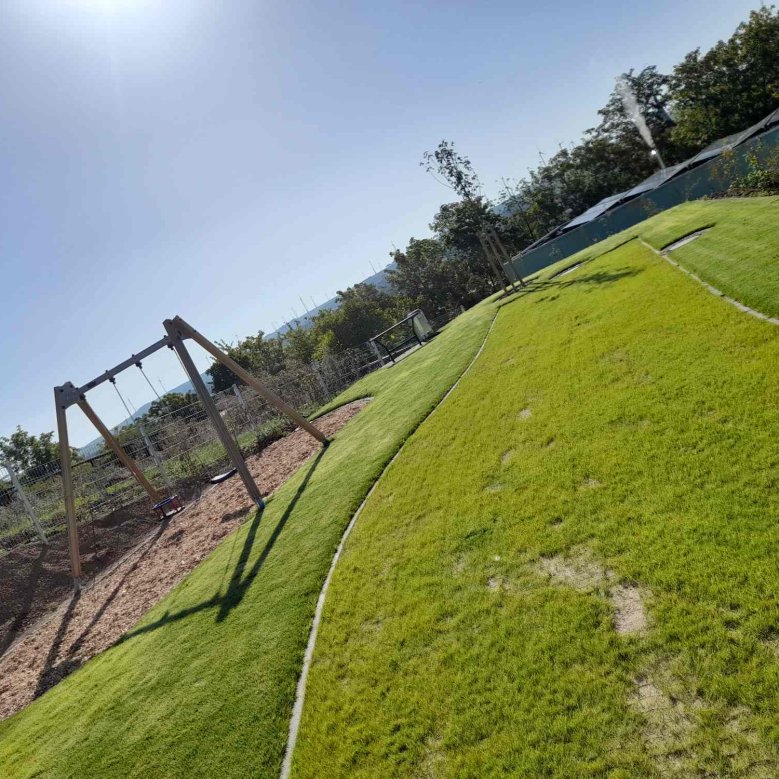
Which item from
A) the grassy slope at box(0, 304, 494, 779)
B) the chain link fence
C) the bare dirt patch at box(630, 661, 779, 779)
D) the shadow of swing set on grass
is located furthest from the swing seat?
the bare dirt patch at box(630, 661, 779, 779)

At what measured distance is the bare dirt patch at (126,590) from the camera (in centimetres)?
690

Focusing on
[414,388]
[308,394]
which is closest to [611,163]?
[308,394]

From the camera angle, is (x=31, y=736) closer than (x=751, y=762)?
No

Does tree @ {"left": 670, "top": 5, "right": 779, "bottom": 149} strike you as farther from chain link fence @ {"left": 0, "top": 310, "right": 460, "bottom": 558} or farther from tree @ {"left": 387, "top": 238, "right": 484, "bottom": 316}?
chain link fence @ {"left": 0, "top": 310, "right": 460, "bottom": 558}

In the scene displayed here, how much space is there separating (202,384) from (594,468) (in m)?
7.68

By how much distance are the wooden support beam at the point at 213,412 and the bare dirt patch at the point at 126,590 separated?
61cm

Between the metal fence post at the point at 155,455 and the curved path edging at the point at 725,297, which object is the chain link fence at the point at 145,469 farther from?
the curved path edging at the point at 725,297

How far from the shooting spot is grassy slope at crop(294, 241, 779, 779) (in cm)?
236

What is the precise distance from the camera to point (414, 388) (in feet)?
38.0

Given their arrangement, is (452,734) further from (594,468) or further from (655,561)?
(594,468)

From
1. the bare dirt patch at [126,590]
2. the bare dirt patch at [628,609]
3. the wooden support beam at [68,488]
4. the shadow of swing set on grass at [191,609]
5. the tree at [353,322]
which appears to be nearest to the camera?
the bare dirt patch at [628,609]

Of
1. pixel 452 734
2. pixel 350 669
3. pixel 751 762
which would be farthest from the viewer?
pixel 350 669

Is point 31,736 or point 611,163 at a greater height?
point 611,163

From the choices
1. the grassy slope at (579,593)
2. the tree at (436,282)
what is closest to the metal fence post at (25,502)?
the grassy slope at (579,593)
